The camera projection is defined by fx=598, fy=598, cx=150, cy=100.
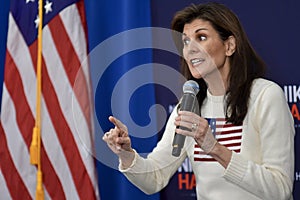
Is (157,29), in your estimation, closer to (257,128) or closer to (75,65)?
(75,65)

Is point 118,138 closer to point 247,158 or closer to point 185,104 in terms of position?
point 185,104

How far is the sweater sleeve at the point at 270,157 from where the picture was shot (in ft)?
5.26

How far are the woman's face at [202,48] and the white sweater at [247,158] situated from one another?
0.44 feet

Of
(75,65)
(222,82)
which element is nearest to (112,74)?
(75,65)

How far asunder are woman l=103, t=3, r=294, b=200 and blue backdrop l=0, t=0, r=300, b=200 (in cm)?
78

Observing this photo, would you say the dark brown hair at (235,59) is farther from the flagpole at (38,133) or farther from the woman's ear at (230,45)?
the flagpole at (38,133)

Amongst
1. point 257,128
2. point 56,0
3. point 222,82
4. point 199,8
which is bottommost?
point 257,128

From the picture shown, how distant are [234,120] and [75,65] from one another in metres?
1.06

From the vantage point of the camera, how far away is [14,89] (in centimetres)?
267

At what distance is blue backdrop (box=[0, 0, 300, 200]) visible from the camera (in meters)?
2.70

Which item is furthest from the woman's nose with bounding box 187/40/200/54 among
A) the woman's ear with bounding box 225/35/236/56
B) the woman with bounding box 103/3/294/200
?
the woman's ear with bounding box 225/35/236/56

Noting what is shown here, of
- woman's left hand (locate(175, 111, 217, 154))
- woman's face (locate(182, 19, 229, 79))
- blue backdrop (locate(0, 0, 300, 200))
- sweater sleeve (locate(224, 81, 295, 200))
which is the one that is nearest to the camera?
woman's left hand (locate(175, 111, 217, 154))

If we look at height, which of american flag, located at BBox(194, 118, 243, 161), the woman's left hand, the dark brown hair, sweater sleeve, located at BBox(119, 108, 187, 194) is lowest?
sweater sleeve, located at BBox(119, 108, 187, 194)

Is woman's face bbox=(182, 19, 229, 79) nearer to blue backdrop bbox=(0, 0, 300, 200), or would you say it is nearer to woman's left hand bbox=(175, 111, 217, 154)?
woman's left hand bbox=(175, 111, 217, 154)
